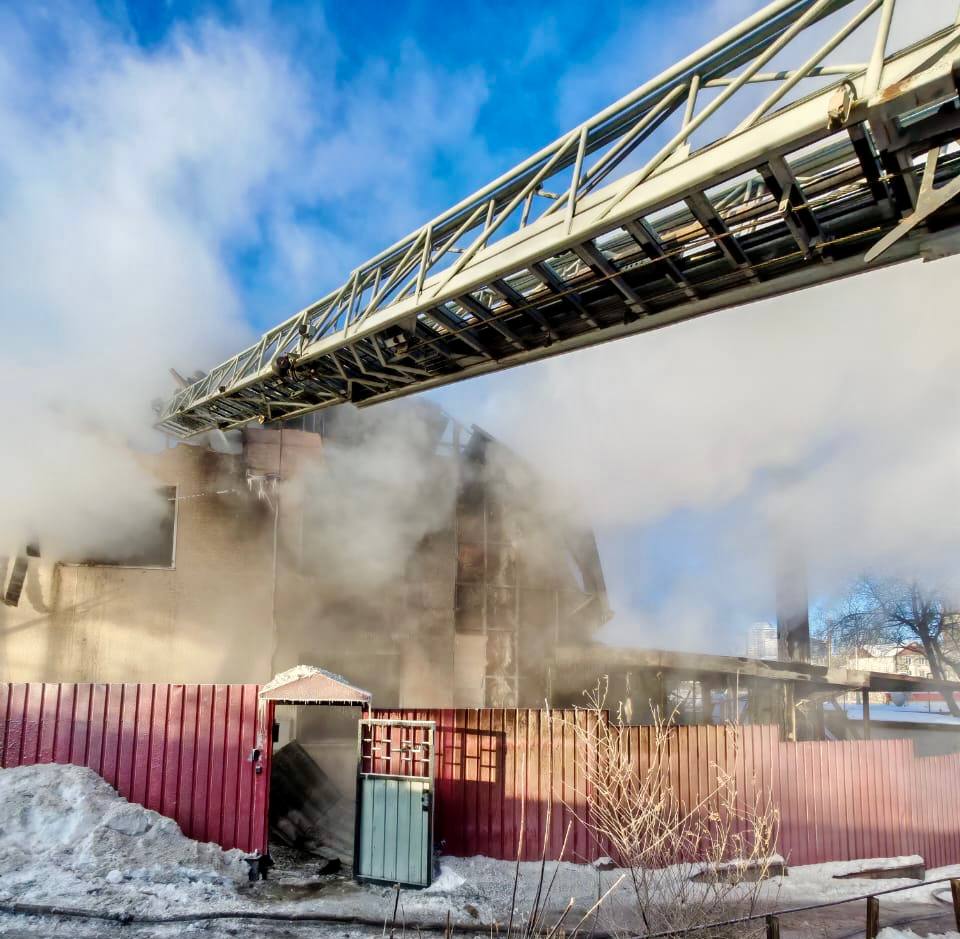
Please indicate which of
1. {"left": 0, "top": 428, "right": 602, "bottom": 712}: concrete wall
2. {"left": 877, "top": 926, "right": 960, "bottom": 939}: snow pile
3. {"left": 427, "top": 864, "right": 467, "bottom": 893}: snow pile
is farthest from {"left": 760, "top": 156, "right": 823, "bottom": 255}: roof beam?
{"left": 0, "top": 428, "right": 602, "bottom": 712}: concrete wall

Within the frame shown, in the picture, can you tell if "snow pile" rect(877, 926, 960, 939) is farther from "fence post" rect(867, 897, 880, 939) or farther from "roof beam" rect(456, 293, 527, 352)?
"roof beam" rect(456, 293, 527, 352)

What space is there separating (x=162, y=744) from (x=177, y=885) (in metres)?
1.58

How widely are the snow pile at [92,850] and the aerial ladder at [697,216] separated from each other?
5248 mm

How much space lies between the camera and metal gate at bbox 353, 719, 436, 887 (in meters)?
7.95

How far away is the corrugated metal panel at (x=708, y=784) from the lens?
8.95 metres

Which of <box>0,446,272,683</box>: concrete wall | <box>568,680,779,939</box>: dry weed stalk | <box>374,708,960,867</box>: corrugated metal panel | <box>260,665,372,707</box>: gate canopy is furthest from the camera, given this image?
<box>0,446,272,683</box>: concrete wall

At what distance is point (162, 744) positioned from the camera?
8.27 meters

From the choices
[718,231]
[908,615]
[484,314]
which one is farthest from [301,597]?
[908,615]

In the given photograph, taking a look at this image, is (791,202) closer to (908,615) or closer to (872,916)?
(872,916)

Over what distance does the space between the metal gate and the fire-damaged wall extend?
19.1 ft

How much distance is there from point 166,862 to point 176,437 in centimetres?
777

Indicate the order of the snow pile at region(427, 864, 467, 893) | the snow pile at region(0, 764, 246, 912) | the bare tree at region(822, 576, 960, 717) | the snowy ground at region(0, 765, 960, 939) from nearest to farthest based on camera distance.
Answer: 1. the snowy ground at region(0, 765, 960, 939)
2. the snow pile at region(0, 764, 246, 912)
3. the snow pile at region(427, 864, 467, 893)
4. the bare tree at region(822, 576, 960, 717)

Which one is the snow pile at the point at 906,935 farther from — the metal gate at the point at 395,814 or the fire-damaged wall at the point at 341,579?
the fire-damaged wall at the point at 341,579

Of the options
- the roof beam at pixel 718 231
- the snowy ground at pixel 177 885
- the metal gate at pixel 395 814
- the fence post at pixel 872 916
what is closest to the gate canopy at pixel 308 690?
the metal gate at pixel 395 814
